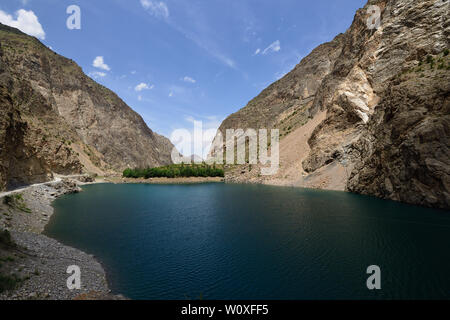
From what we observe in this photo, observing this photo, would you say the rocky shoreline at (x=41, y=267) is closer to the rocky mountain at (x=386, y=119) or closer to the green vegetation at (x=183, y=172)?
the rocky mountain at (x=386, y=119)

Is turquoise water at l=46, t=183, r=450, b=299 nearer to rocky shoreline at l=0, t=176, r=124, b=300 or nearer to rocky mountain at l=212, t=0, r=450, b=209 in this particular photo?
rocky shoreline at l=0, t=176, r=124, b=300

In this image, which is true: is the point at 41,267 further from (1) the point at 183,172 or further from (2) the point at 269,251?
(1) the point at 183,172

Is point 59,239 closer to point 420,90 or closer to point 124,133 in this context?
point 420,90

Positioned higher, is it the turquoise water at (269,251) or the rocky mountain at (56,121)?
the rocky mountain at (56,121)

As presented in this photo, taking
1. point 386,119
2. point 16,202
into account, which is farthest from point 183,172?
point 386,119

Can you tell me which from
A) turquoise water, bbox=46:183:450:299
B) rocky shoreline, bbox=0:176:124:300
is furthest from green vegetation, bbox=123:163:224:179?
rocky shoreline, bbox=0:176:124:300

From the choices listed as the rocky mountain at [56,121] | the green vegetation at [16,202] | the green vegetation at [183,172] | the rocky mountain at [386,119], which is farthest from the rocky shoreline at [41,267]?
the green vegetation at [183,172]

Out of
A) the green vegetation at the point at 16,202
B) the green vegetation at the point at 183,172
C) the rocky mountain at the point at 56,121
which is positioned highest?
the rocky mountain at the point at 56,121

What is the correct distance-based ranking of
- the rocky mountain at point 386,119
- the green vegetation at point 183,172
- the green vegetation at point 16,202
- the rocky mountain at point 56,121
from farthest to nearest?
the green vegetation at point 183,172, the rocky mountain at point 56,121, the rocky mountain at point 386,119, the green vegetation at point 16,202
